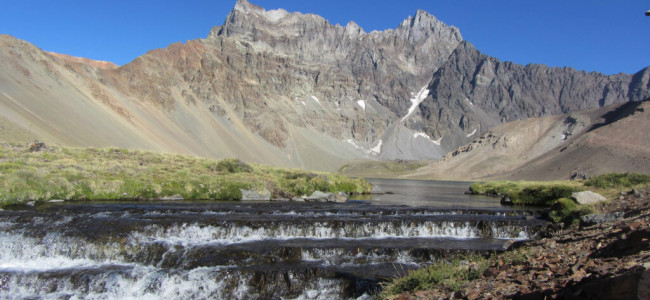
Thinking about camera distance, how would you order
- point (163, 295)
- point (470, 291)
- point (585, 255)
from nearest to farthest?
point (470, 291), point (585, 255), point (163, 295)

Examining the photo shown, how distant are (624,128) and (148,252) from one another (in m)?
152

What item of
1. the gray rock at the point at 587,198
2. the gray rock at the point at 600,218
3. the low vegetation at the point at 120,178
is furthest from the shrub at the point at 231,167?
the gray rock at the point at 600,218

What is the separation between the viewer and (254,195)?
39.2m

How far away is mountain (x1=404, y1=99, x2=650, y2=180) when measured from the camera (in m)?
115

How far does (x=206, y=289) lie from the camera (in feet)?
44.5

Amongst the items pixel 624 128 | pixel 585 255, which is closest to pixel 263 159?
pixel 624 128

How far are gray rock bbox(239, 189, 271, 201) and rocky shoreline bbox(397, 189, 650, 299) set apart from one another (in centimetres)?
2942

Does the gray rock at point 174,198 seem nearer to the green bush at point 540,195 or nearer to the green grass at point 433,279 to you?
the green grass at point 433,279

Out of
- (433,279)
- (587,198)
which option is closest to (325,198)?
(587,198)

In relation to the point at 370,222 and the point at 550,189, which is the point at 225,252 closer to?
the point at 370,222

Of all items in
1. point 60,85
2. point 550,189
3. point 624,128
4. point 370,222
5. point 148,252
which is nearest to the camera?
point 148,252

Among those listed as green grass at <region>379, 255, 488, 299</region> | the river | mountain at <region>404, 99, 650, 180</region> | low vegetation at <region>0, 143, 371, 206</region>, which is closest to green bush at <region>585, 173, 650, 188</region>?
the river

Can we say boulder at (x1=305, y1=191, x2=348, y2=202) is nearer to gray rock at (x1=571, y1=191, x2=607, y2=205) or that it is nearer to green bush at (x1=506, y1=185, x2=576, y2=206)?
green bush at (x1=506, y1=185, x2=576, y2=206)

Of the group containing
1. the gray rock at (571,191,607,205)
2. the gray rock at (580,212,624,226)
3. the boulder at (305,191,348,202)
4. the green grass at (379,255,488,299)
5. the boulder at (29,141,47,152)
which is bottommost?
the boulder at (305,191,348,202)
